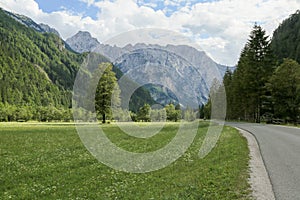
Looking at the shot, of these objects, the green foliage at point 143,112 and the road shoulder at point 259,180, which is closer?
the road shoulder at point 259,180

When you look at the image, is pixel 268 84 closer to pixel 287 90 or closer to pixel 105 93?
pixel 287 90

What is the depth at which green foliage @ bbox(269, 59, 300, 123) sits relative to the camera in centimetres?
5325

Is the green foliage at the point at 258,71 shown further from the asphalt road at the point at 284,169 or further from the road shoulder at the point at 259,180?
A: the road shoulder at the point at 259,180

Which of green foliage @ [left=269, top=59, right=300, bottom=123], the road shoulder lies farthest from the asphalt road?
green foliage @ [left=269, top=59, right=300, bottom=123]

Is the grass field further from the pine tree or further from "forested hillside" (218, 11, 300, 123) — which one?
the pine tree

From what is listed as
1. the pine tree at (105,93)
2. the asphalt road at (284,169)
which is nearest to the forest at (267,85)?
the pine tree at (105,93)

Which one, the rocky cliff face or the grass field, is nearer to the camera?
the grass field

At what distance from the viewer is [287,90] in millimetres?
54219

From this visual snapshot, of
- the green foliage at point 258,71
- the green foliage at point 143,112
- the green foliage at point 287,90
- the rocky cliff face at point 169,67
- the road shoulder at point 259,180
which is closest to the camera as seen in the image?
the road shoulder at point 259,180

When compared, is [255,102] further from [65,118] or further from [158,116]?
[65,118]

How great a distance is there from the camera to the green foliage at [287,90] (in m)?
53.2

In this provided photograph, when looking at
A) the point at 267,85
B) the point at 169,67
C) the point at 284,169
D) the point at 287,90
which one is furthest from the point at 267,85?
the point at 284,169

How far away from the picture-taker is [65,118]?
537ft

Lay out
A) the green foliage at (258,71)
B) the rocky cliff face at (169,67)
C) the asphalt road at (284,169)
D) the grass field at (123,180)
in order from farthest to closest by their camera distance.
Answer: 1. the green foliage at (258,71)
2. the rocky cliff face at (169,67)
3. the grass field at (123,180)
4. the asphalt road at (284,169)
